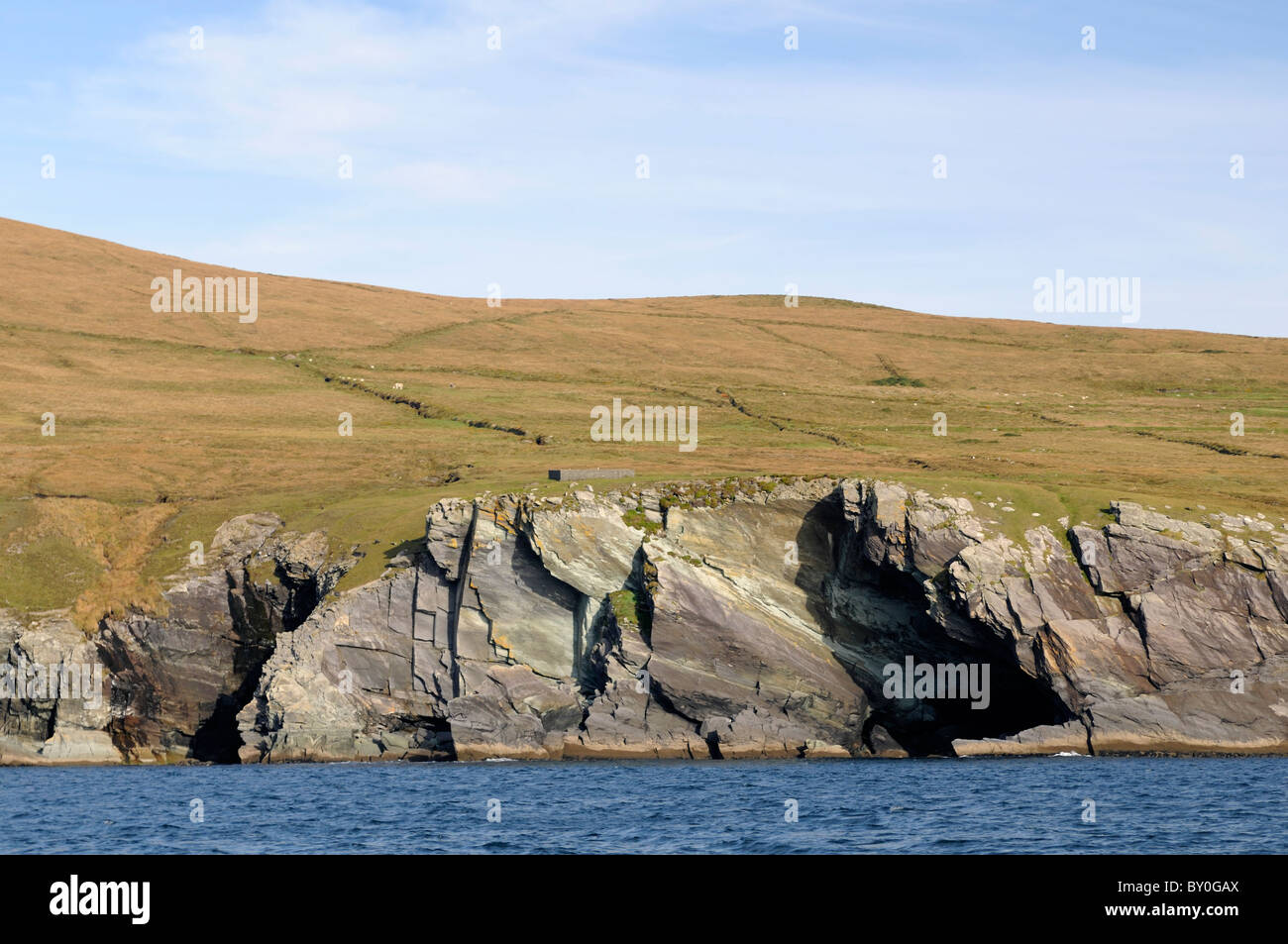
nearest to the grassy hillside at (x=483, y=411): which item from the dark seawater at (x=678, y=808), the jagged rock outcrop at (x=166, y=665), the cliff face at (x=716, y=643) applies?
the jagged rock outcrop at (x=166, y=665)

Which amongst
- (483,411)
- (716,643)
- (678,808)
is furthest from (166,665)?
(483,411)

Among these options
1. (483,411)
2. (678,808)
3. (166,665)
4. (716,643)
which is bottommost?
(678,808)

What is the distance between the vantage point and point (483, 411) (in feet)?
439

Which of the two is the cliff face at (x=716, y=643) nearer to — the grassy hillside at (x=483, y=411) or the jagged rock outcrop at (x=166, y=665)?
the jagged rock outcrop at (x=166, y=665)

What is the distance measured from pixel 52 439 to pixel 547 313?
96.1 metres

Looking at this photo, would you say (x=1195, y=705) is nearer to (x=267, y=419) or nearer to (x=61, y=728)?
(x=61, y=728)

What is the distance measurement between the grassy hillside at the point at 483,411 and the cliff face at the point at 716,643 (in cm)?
425

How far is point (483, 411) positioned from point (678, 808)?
302 ft

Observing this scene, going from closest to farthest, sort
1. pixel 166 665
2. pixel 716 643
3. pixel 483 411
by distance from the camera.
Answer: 1. pixel 716 643
2. pixel 166 665
3. pixel 483 411

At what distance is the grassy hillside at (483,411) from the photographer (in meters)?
85.1

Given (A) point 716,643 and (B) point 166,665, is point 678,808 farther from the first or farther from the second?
(B) point 166,665

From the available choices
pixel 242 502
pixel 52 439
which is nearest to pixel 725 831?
pixel 242 502

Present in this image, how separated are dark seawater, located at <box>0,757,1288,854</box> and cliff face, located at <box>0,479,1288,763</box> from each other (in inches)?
198

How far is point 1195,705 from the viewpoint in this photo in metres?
66.1
